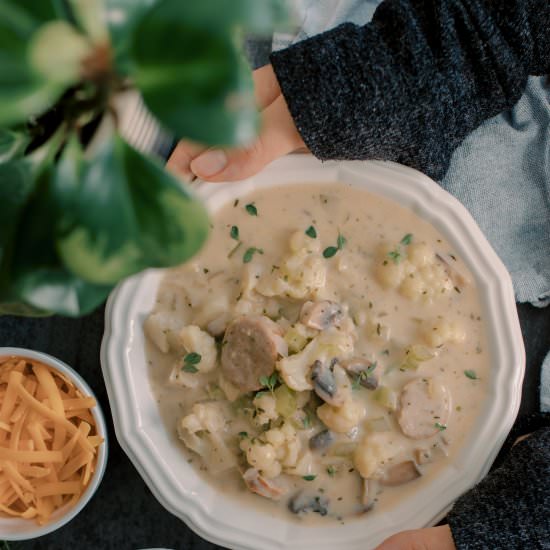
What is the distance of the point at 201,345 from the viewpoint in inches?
43.2

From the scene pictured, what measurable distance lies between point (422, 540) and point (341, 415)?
236 mm

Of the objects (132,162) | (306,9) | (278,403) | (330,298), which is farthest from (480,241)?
(132,162)

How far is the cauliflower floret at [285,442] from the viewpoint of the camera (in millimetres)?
1090

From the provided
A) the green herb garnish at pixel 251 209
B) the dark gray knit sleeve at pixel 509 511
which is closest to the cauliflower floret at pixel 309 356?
the green herb garnish at pixel 251 209

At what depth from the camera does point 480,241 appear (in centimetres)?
113

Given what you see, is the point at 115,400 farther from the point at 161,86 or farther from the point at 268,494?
the point at 161,86

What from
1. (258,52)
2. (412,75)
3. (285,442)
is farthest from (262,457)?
(258,52)

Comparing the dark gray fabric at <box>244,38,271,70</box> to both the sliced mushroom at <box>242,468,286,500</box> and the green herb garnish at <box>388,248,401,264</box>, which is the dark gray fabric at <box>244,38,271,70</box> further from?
the sliced mushroom at <box>242,468,286,500</box>

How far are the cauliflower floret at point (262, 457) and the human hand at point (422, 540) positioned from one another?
206mm

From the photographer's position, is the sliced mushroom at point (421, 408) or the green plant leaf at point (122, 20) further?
the sliced mushroom at point (421, 408)

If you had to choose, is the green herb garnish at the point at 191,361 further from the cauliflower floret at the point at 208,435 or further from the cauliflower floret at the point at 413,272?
the cauliflower floret at the point at 413,272

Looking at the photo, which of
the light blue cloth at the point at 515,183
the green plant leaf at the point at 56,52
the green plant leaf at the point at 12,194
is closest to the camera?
the green plant leaf at the point at 56,52

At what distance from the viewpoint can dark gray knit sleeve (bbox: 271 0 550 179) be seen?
3.43 feet

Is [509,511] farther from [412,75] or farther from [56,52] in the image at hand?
[56,52]
